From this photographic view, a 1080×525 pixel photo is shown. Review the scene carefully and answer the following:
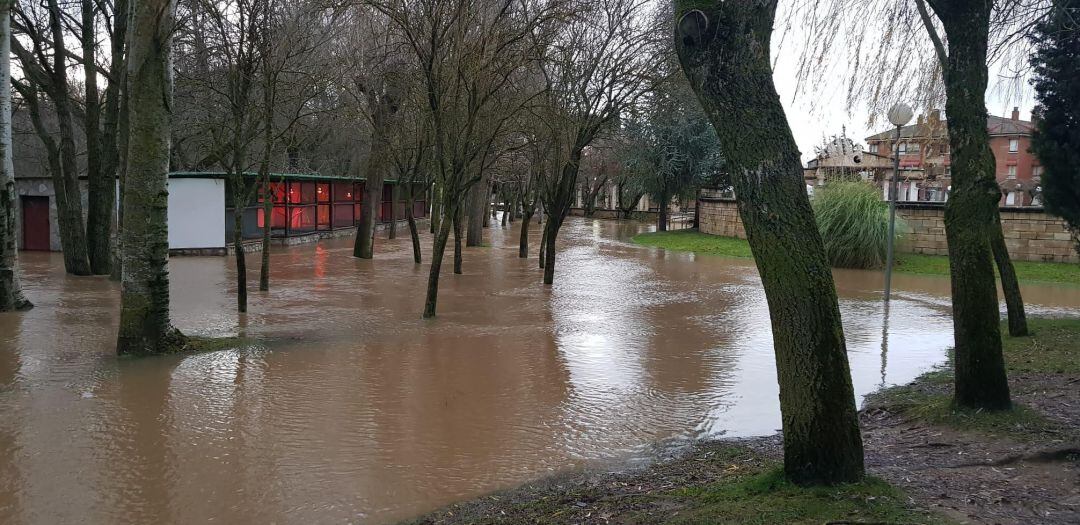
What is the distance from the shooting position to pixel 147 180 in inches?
344

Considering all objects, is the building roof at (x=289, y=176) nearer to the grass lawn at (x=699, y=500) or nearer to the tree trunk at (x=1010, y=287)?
the grass lawn at (x=699, y=500)

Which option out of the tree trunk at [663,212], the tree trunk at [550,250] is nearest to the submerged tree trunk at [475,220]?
the tree trunk at [550,250]

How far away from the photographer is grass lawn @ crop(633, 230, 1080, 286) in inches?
774

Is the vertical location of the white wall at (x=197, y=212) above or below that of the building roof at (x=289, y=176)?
below

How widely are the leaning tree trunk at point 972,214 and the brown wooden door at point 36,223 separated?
2341 centimetres

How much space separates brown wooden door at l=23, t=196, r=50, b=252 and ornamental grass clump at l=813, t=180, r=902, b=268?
22062 millimetres

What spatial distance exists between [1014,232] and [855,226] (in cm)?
479

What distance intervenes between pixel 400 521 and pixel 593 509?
120 cm

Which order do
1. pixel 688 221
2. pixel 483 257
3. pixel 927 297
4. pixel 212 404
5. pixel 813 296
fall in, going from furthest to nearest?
pixel 688 221, pixel 483 257, pixel 927 297, pixel 212 404, pixel 813 296

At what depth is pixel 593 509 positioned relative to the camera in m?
4.49

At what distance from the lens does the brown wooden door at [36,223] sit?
22.0 metres

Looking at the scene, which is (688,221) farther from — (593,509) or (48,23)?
(593,509)

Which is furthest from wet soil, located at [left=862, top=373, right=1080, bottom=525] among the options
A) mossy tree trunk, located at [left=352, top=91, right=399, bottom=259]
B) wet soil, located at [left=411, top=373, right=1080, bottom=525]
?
mossy tree trunk, located at [left=352, top=91, right=399, bottom=259]

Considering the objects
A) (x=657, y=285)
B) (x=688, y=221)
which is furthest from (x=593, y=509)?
(x=688, y=221)
